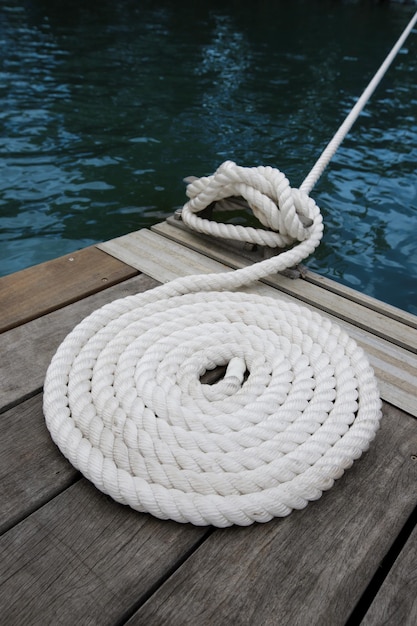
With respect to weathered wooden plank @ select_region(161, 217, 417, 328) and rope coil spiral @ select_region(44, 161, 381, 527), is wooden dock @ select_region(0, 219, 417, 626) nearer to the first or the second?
rope coil spiral @ select_region(44, 161, 381, 527)

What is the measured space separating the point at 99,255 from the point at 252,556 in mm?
1382

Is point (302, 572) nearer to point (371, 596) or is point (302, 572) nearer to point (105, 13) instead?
point (371, 596)

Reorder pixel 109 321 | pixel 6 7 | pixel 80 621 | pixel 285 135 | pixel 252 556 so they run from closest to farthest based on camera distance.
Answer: pixel 80 621
pixel 252 556
pixel 109 321
pixel 285 135
pixel 6 7

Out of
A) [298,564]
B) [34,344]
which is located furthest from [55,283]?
[298,564]

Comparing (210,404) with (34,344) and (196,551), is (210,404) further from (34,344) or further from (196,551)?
(34,344)

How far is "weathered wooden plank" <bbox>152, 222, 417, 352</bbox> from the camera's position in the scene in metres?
1.80

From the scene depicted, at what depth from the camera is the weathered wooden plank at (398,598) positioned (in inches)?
38.6

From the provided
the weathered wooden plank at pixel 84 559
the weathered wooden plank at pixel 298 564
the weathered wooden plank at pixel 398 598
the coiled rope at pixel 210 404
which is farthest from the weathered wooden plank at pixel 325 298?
the weathered wooden plank at pixel 84 559

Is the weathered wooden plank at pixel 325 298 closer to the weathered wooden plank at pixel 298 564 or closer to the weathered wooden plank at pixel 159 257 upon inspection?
the weathered wooden plank at pixel 159 257

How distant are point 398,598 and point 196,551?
1.30 ft

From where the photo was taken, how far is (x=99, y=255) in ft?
6.98

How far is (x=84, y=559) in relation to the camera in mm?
1044

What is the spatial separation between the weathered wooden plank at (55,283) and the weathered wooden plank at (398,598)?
1.26 metres

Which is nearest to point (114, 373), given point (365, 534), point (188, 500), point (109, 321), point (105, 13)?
point (109, 321)
